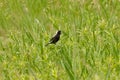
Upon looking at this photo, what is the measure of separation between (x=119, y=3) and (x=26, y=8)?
47.9 inches

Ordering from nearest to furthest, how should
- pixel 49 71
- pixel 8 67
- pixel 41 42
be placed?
pixel 49 71, pixel 8 67, pixel 41 42

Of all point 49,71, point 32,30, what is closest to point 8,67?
point 49,71

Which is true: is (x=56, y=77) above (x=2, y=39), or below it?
above

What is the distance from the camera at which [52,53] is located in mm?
4047

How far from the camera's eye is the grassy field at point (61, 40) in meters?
3.52

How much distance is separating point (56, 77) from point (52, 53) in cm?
94

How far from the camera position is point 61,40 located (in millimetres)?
4203

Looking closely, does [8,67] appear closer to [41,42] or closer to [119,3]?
[41,42]

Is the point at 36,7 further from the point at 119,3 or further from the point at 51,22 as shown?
the point at 119,3

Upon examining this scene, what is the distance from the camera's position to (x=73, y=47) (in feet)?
13.0

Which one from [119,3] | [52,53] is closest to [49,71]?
[52,53]

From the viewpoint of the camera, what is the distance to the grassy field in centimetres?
352

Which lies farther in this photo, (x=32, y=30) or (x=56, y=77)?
(x=32, y=30)

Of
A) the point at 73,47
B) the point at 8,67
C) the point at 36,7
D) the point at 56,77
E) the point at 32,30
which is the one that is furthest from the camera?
the point at 36,7
